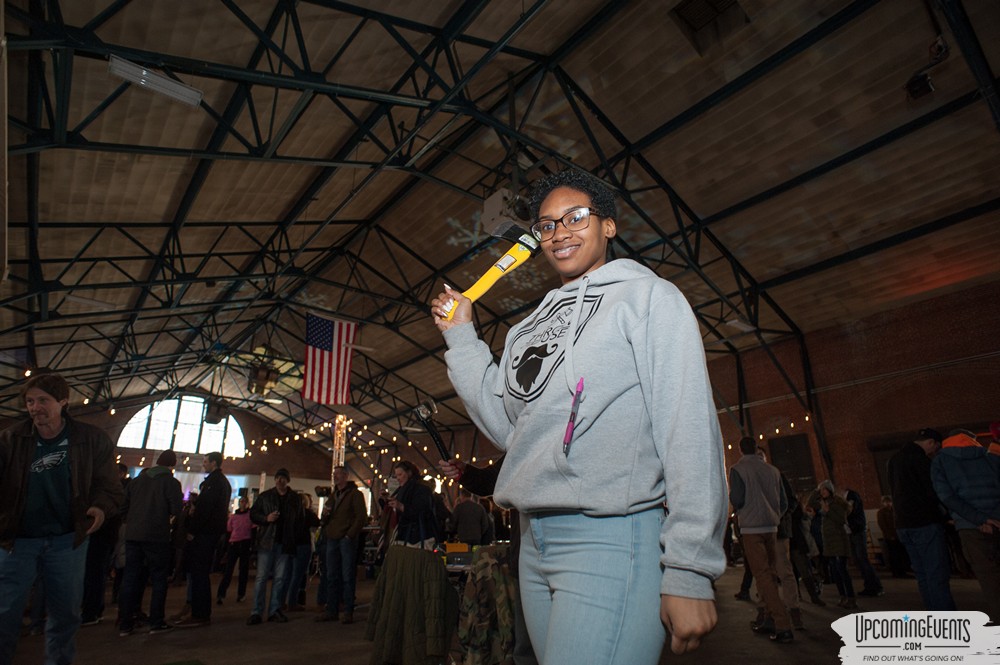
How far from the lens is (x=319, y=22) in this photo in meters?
5.73

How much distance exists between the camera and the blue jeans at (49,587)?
2.61m

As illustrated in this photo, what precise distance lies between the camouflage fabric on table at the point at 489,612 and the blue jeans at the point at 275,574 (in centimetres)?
388

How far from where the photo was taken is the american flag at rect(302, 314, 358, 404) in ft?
40.1

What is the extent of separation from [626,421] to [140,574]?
19.9 feet

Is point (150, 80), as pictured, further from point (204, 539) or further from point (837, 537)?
point (837, 537)

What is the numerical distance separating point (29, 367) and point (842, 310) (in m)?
17.9

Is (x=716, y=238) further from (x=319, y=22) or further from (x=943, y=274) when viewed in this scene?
(x=319, y=22)

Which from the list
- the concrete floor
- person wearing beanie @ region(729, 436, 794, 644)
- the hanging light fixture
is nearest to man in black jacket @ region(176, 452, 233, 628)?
the concrete floor

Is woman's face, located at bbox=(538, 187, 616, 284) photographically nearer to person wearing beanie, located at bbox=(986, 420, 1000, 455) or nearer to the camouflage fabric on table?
the camouflage fabric on table

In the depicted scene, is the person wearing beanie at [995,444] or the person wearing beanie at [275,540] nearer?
the person wearing beanie at [995,444]

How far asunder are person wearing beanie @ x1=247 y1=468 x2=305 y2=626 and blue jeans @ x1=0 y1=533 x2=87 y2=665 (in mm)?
3499

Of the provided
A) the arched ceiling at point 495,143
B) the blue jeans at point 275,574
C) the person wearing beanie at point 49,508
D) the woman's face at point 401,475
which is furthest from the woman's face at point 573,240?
the blue jeans at point 275,574

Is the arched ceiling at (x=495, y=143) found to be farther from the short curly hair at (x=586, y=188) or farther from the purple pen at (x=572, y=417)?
the purple pen at (x=572, y=417)

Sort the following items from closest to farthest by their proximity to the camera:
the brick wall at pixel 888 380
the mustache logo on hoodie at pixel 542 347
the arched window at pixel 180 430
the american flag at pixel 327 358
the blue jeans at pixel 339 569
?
the mustache logo on hoodie at pixel 542 347
the blue jeans at pixel 339 569
the brick wall at pixel 888 380
the american flag at pixel 327 358
the arched window at pixel 180 430
